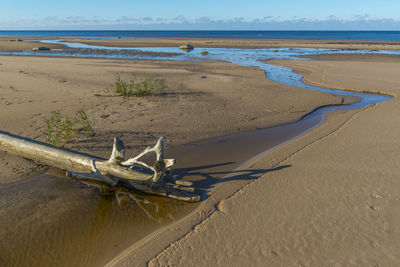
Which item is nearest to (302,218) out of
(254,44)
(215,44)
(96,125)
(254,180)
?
(254,180)

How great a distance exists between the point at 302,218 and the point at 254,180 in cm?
170

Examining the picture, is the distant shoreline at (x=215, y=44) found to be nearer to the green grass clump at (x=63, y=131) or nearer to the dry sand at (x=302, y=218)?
the green grass clump at (x=63, y=131)

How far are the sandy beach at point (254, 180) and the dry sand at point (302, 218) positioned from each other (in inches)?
0.9

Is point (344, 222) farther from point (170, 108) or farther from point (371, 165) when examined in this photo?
point (170, 108)

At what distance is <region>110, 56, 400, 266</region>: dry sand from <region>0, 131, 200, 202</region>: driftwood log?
760 mm

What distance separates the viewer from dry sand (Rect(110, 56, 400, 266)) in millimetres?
4668

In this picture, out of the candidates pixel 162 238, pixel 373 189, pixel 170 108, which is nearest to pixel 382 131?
pixel 373 189

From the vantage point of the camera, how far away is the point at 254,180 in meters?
7.06

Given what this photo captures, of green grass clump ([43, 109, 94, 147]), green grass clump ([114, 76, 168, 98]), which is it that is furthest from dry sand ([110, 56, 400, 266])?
green grass clump ([114, 76, 168, 98])

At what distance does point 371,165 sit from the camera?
7668 mm

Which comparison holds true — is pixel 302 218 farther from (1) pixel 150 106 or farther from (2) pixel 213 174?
(1) pixel 150 106

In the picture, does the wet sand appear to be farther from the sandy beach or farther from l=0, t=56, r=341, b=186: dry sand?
the sandy beach

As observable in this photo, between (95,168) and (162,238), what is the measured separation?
7.80 ft

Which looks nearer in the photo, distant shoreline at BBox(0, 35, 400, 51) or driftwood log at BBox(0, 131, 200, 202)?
driftwood log at BBox(0, 131, 200, 202)
